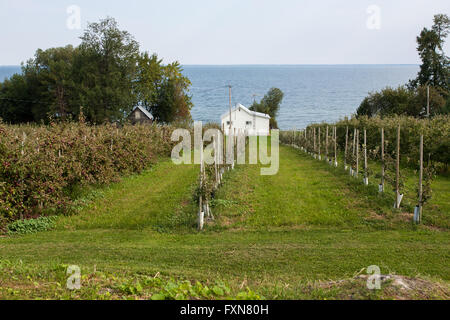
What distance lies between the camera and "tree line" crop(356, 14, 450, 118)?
40.5 m

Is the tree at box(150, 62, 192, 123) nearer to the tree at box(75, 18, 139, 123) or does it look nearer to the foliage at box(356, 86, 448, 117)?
the tree at box(75, 18, 139, 123)

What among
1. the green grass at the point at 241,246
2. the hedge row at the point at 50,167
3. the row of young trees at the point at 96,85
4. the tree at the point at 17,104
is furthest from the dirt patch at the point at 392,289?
the tree at the point at 17,104

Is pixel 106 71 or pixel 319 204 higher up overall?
pixel 106 71

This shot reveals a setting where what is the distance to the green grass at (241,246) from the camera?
4.42 metres

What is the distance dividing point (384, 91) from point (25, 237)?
138 feet

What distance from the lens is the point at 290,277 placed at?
A: 5.45 meters

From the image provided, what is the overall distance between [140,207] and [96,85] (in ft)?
97.9

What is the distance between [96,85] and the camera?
37.4 meters

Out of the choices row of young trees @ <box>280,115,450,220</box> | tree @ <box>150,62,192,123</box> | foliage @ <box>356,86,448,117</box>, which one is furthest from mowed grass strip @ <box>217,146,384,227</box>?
tree @ <box>150,62,192,123</box>

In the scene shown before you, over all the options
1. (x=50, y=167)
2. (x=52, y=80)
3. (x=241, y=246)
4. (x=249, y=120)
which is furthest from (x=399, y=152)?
(x=249, y=120)

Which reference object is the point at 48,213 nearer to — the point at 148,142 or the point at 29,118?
the point at 148,142

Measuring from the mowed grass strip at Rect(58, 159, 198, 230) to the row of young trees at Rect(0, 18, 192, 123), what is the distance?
22.4 m

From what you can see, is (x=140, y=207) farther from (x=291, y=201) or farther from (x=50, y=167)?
(x=291, y=201)
